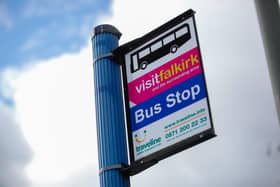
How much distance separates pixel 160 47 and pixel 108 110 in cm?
180

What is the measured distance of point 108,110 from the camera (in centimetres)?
1004

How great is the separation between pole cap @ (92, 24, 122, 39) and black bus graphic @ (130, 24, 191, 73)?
1.41 meters

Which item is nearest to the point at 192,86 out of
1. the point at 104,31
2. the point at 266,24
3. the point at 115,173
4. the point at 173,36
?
the point at 173,36

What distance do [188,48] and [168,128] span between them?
167 centimetres

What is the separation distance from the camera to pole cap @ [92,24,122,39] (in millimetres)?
11219

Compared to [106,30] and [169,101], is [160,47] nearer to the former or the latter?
[169,101]

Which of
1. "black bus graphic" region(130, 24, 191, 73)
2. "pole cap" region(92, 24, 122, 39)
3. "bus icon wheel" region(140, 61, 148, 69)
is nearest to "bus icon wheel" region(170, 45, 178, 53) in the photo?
"black bus graphic" region(130, 24, 191, 73)

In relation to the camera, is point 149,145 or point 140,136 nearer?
point 149,145

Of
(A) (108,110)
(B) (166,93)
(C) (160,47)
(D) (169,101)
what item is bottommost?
(D) (169,101)

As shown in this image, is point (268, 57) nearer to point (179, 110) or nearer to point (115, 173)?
point (179, 110)

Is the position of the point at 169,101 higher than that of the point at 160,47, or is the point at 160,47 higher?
the point at 160,47

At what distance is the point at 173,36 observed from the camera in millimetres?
9477

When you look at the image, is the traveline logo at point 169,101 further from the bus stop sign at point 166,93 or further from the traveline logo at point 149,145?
the traveline logo at point 149,145

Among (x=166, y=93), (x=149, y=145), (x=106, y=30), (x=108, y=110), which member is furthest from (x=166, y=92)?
(x=106, y=30)
